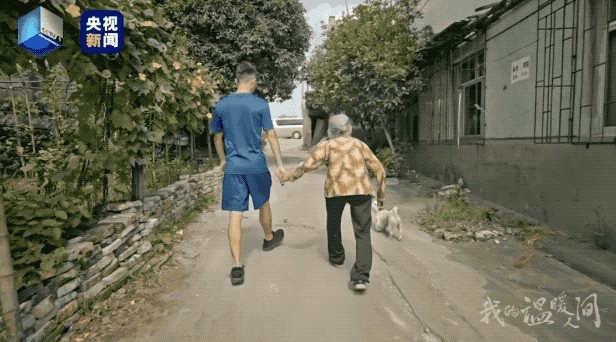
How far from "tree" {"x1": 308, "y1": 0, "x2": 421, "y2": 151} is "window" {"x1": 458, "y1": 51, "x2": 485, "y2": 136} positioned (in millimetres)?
1524

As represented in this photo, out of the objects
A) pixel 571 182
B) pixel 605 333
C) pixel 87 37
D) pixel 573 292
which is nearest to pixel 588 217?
pixel 571 182

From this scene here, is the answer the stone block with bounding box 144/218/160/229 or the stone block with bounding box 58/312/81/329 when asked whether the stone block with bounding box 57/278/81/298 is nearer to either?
the stone block with bounding box 58/312/81/329

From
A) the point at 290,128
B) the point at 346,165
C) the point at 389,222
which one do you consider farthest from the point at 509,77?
the point at 290,128

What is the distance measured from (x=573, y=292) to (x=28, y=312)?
4366 mm

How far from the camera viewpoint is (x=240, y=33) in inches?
516

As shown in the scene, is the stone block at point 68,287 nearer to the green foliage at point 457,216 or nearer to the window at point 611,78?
the green foliage at point 457,216

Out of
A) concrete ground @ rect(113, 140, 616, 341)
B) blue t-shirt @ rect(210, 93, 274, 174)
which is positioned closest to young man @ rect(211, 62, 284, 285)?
blue t-shirt @ rect(210, 93, 274, 174)

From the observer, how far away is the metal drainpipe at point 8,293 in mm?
2104

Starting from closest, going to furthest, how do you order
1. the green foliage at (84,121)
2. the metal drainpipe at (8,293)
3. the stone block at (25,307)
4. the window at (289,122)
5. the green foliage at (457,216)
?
the metal drainpipe at (8,293)
the stone block at (25,307)
the green foliage at (84,121)
the green foliage at (457,216)
the window at (289,122)

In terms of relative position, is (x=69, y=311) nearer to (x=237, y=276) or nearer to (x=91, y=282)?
(x=91, y=282)

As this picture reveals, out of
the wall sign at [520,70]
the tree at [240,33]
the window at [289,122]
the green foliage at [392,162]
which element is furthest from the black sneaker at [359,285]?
the window at [289,122]

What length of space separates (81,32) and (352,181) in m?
2.51

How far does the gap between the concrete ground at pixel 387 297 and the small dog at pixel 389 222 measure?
0.53 ft

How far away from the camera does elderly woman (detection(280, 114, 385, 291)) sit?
3547 mm
